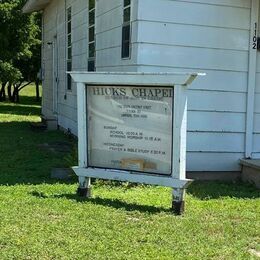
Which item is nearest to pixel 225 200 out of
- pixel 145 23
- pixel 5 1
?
pixel 145 23

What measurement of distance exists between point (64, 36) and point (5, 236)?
963 centimetres

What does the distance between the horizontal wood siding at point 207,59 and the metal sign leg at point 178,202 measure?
84.8 inches

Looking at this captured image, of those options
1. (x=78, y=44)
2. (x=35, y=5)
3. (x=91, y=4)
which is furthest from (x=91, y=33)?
(x=35, y=5)

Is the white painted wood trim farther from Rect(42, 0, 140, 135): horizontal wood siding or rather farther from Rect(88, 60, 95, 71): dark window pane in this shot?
Rect(88, 60, 95, 71): dark window pane

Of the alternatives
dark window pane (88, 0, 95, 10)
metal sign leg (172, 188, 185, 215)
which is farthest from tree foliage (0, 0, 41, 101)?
metal sign leg (172, 188, 185, 215)

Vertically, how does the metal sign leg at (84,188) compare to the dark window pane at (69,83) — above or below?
below

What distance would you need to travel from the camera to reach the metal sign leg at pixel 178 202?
539 centimetres

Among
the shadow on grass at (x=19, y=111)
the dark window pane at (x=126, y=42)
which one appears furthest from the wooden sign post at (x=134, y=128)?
the shadow on grass at (x=19, y=111)

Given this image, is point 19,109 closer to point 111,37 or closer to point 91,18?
point 91,18

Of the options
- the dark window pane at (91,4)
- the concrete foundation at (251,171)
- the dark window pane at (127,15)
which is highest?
the dark window pane at (91,4)

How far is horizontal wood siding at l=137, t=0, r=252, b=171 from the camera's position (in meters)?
7.10

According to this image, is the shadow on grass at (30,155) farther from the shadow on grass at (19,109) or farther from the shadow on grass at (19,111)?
the shadow on grass at (19,109)

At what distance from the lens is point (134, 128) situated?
5.80 metres

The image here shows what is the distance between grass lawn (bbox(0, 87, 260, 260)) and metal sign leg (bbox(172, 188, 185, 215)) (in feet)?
0.33
